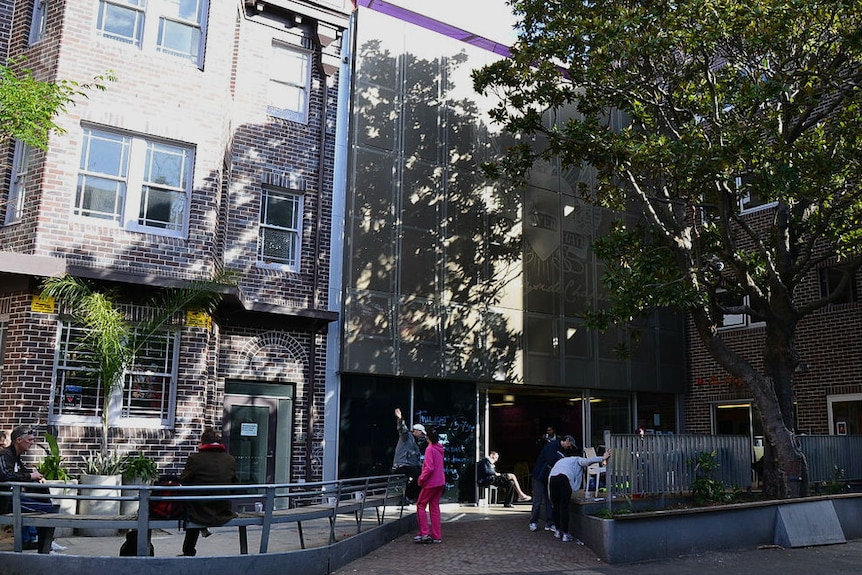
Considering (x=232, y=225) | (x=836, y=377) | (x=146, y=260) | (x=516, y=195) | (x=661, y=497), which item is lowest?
(x=661, y=497)

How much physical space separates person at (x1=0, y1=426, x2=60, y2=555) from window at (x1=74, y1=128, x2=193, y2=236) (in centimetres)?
425

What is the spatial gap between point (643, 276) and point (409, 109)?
21.1 ft

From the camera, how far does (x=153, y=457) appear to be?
1280 centimetres

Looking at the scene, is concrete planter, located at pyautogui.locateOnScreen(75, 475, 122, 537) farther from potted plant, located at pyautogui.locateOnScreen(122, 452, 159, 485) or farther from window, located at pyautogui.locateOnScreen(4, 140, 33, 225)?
window, located at pyautogui.locateOnScreen(4, 140, 33, 225)

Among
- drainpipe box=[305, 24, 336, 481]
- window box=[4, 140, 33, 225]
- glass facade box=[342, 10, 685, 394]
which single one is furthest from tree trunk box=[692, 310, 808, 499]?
window box=[4, 140, 33, 225]

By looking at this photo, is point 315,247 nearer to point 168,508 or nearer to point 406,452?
point 406,452

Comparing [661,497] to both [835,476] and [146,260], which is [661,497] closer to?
[835,476]

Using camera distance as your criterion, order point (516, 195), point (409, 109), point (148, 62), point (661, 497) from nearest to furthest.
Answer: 1. point (661, 497)
2. point (148, 62)
3. point (409, 109)
4. point (516, 195)

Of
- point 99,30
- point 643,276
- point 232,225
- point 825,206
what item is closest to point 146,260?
point 232,225

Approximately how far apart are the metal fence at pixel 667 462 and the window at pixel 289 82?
920 centimetres

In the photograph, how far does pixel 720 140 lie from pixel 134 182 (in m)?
9.72

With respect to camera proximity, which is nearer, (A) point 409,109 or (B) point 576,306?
(A) point 409,109

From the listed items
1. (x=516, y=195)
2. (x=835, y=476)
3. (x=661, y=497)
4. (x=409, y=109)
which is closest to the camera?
(x=661, y=497)

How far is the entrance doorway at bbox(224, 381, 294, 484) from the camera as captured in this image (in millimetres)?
15070
